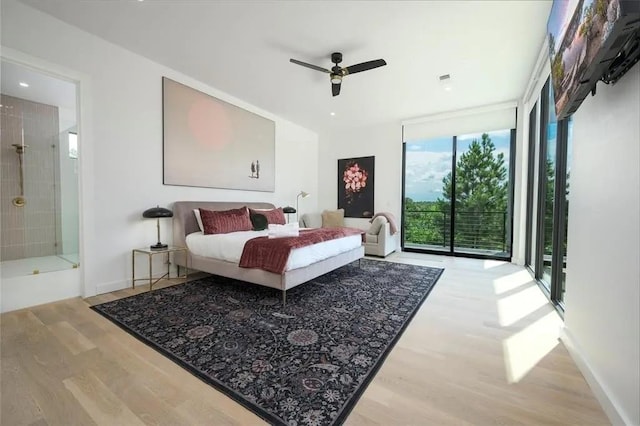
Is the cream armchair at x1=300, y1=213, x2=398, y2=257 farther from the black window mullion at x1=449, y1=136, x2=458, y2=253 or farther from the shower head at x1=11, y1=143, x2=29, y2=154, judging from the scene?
the shower head at x1=11, y1=143, x2=29, y2=154

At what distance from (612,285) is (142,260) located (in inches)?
174

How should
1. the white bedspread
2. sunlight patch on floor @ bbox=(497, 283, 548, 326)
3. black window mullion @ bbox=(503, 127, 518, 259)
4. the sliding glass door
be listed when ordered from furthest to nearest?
the sliding glass door, black window mullion @ bbox=(503, 127, 518, 259), the white bedspread, sunlight patch on floor @ bbox=(497, 283, 548, 326)

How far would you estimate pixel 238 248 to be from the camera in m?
2.98

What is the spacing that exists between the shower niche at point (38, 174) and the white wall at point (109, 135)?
2.53 ft

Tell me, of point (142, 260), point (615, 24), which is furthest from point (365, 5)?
point (142, 260)

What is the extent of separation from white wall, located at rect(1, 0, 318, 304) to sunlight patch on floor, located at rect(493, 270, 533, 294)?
4.53 meters

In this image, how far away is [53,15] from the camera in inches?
103

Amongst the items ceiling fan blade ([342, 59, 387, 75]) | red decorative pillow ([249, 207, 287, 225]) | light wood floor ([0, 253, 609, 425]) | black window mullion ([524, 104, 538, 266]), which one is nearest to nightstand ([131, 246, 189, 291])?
light wood floor ([0, 253, 609, 425])

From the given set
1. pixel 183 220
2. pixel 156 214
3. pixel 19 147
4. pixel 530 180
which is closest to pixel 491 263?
pixel 530 180

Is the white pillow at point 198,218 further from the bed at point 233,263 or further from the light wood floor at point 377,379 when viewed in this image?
the light wood floor at point 377,379

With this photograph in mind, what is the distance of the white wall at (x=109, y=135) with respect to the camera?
261 cm

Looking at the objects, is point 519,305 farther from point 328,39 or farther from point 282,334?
point 328,39

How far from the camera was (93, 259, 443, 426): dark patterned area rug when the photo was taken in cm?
143

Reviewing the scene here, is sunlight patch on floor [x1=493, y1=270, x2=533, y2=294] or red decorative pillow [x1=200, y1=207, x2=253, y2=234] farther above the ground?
red decorative pillow [x1=200, y1=207, x2=253, y2=234]
